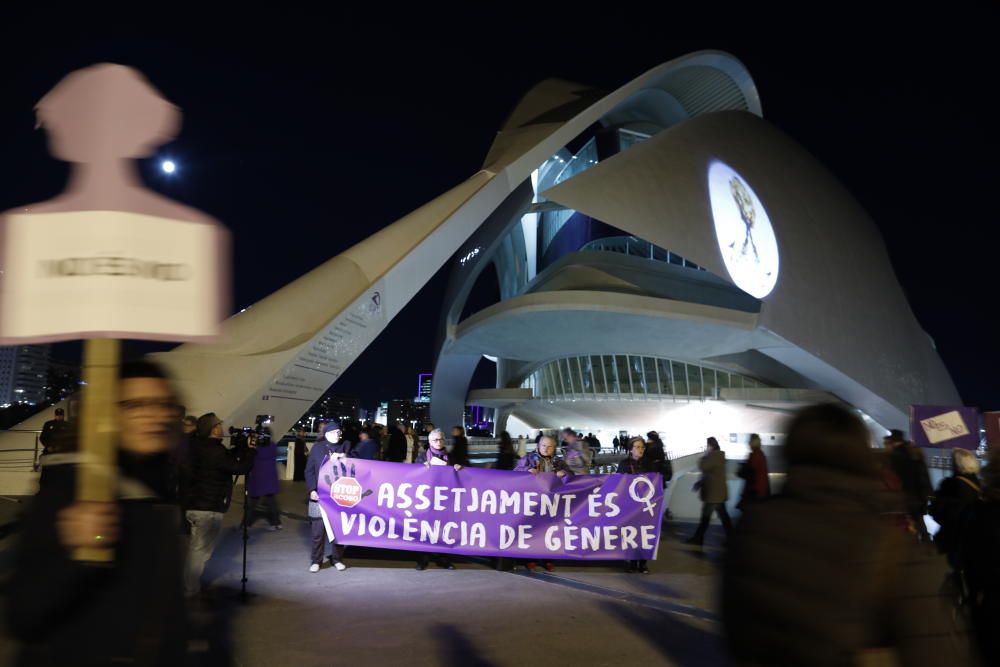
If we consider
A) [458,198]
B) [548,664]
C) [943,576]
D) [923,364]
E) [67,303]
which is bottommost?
[548,664]

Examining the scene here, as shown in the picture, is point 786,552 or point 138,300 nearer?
point 786,552

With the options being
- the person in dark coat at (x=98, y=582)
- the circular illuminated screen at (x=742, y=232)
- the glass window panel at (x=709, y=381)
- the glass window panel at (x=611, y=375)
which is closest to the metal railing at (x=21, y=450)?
the person in dark coat at (x=98, y=582)

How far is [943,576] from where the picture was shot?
1.89 meters

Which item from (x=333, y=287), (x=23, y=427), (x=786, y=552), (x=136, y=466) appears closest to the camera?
(x=786, y=552)

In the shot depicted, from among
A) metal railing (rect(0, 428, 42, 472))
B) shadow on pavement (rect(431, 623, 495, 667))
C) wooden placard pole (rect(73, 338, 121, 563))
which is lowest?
shadow on pavement (rect(431, 623, 495, 667))

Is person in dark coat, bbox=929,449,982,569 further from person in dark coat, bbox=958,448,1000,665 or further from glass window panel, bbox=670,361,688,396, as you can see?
glass window panel, bbox=670,361,688,396

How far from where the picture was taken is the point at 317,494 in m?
7.92

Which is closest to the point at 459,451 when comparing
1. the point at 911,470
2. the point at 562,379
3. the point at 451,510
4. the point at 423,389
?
the point at 451,510

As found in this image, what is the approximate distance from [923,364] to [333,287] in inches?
1131

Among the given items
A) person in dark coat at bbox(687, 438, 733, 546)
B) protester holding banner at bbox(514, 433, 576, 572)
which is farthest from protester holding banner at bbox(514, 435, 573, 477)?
person in dark coat at bbox(687, 438, 733, 546)

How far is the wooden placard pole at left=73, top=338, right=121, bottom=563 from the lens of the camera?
183cm

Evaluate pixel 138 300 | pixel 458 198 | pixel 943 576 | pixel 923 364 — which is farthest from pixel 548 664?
pixel 923 364

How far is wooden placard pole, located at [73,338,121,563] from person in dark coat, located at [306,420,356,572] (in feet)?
19.2

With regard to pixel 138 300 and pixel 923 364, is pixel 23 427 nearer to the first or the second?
pixel 138 300
